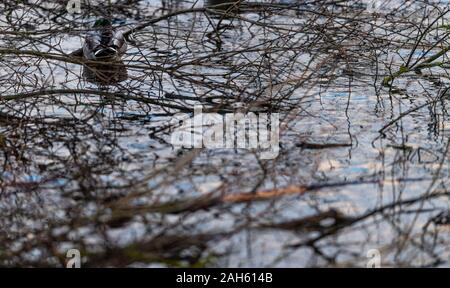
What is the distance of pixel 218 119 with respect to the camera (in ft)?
22.1

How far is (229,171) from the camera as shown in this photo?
19.1 feet

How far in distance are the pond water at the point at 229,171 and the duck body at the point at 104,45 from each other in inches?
12.3

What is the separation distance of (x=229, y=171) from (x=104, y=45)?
106 inches

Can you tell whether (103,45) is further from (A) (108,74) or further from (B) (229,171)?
(B) (229,171)

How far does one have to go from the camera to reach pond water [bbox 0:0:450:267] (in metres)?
4.83

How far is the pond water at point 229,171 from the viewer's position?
4.83 meters

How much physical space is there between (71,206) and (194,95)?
2.27 meters

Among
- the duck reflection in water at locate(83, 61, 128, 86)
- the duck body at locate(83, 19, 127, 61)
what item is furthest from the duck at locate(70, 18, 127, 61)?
the duck reflection in water at locate(83, 61, 128, 86)

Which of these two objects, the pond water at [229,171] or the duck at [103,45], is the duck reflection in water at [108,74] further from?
the duck at [103,45]

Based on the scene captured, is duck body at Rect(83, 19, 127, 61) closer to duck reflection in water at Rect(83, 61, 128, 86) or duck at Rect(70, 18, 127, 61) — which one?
duck at Rect(70, 18, 127, 61)

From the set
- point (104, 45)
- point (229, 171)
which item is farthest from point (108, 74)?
point (229, 171)

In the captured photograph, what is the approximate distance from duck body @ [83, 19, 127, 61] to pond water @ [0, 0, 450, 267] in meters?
0.31
